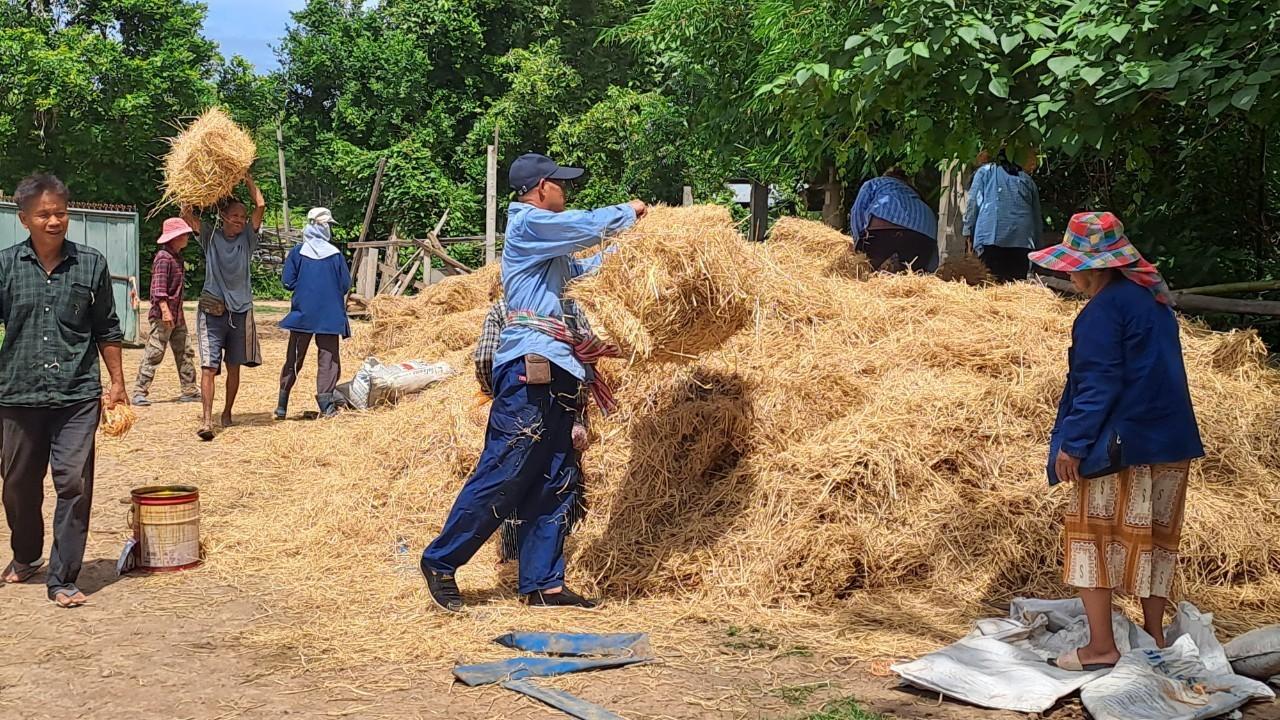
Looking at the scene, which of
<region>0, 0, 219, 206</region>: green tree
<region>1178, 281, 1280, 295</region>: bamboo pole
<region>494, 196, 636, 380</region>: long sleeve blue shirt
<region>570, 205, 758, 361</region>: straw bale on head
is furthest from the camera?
<region>0, 0, 219, 206</region>: green tree

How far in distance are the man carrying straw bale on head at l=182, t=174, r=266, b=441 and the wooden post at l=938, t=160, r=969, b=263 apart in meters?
6.07

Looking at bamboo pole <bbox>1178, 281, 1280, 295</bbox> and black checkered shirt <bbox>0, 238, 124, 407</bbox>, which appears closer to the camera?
black checkered shirt <bbox>0, 238, 124, 407</bbox>

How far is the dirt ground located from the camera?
152 inches

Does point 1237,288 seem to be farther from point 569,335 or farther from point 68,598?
point 68,598

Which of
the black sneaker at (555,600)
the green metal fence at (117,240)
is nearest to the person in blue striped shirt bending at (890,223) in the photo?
the black sneaker at (555,600)

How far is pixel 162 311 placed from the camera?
A: 10164mm

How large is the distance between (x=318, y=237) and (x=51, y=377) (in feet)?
16.8

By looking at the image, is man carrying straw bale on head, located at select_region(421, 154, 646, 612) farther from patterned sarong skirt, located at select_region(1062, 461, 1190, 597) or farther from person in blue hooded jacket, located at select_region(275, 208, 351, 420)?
person in blue hooded jacket, located at select_region(275, 208, 351, 420)

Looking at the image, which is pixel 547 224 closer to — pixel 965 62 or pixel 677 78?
pixel 965 62

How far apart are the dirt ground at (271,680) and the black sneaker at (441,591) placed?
0.60 meters

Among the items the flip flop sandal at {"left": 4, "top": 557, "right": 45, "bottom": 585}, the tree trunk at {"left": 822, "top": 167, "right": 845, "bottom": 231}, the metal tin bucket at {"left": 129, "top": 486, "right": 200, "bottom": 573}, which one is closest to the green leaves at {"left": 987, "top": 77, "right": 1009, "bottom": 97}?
the metal tin bucket at {"left": 129, "top": 486, "right": 200, "bottom": 573}

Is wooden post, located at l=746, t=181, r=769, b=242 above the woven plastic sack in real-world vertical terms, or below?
above

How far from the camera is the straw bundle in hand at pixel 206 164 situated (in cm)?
895

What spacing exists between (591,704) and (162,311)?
7.73 metres
